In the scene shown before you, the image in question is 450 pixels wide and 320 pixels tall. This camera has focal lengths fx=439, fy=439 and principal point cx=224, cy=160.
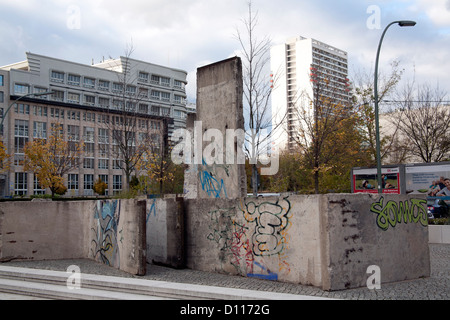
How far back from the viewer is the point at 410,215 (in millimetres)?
9344

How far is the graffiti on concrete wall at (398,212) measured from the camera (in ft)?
28.3

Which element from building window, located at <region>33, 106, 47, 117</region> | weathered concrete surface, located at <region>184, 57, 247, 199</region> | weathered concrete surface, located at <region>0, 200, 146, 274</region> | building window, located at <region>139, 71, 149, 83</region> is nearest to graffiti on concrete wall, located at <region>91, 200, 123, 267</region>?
weathered concrete surface, located at <region>0, 200, 146, 274</region>

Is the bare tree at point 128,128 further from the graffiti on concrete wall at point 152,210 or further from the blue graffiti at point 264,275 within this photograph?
the blue graffiti at point 264,275

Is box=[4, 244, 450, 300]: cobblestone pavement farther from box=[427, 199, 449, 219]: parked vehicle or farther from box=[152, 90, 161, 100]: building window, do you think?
box=[152, 90, 161, 100]: building window

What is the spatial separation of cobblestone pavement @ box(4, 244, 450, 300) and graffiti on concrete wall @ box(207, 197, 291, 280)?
1.05 feet

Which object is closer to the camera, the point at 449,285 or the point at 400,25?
the point at 449,285

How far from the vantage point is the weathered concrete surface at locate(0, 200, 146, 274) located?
11.7 m

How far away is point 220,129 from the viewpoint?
473 inches

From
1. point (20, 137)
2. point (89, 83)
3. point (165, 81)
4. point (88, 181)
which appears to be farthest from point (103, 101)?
point (20, 137)

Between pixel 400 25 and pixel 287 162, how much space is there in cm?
2887

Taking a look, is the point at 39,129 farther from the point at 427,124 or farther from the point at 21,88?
the point at 427,124

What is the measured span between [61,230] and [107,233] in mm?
2561

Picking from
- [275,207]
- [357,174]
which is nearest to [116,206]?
[275,207]
